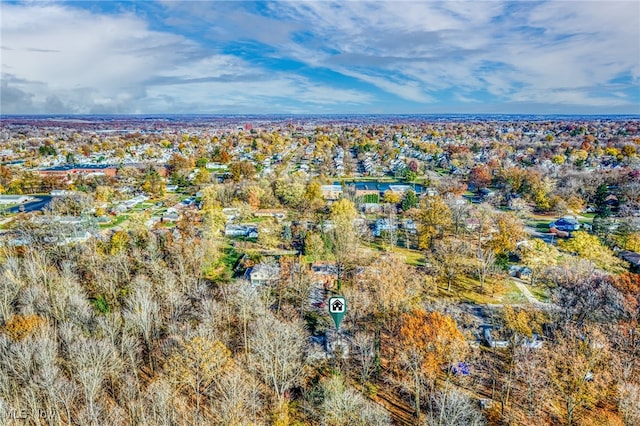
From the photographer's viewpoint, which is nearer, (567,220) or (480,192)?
(567,220)

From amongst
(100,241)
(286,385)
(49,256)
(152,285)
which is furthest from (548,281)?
(49,256)

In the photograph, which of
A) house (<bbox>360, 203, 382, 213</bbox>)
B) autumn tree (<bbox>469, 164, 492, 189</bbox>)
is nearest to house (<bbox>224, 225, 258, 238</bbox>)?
house (<bbox>360, 203, 382, 213</bbox>)

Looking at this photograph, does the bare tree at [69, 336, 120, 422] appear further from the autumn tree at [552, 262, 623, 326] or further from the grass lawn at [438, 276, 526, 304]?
the autumn tree at [552, 262, 623, 326]

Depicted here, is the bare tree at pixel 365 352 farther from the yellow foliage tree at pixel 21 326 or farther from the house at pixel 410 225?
the house at pixel 410 225

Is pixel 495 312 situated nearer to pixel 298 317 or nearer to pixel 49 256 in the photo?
pixel 298 317

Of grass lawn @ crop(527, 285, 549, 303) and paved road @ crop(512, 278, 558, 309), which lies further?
grass lawn @ crop(527, 285, 549, 303)

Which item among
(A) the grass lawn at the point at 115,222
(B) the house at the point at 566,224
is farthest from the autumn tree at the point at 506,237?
(A) the grass lawn at the point at 115,222
